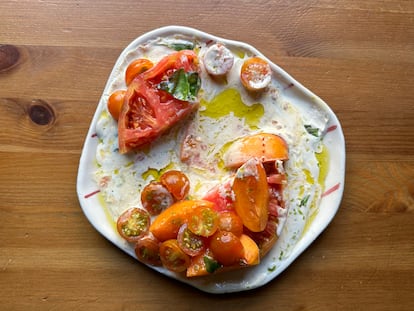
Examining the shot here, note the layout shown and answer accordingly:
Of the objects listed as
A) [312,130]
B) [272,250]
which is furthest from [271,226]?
[312,130]

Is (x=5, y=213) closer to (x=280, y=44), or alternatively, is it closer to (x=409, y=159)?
(x=280, y=44)

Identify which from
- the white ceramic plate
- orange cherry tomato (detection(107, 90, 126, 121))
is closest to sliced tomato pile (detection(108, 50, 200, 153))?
orange cherry tomato (detection(107, 90, 126, 121))

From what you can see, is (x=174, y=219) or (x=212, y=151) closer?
(x=174, y=219)

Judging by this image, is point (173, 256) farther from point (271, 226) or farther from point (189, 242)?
point (271, 226)

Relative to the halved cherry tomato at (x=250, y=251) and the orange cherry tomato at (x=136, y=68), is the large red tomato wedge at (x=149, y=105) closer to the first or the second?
the orange cherry tomato at (x=136, y=68)

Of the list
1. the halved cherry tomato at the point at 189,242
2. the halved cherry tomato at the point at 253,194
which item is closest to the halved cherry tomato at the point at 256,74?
the halved cherry tomato at the point at 253,194

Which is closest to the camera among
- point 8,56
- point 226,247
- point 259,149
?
point 226,247

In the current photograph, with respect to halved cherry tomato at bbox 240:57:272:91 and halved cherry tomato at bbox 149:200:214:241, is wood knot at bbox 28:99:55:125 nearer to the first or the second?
halved cherry tomato at bbox 149:200:214:241
